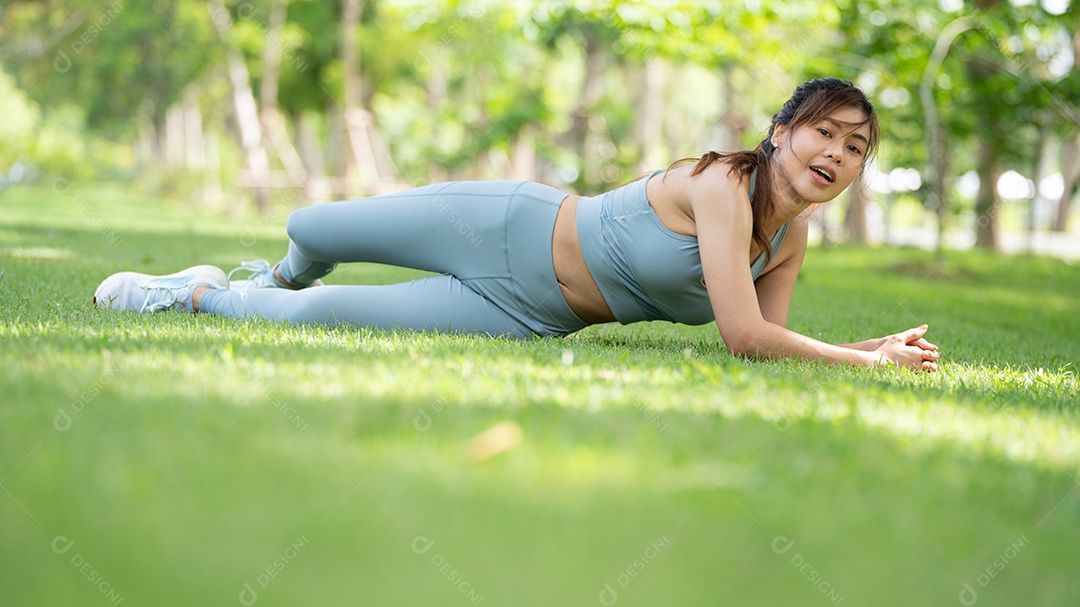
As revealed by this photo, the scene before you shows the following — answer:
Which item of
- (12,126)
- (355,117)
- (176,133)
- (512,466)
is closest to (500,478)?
(512,466)

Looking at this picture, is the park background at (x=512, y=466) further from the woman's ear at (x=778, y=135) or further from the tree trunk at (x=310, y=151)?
the tree trunk at (x=310, y=151)

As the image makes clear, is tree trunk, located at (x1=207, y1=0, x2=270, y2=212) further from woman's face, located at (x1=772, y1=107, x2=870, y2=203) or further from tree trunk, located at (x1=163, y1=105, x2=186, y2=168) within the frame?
woman's face, located at (x1=772, y1=107, x2=870, y2=203)

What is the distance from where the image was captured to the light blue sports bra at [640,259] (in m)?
3.93

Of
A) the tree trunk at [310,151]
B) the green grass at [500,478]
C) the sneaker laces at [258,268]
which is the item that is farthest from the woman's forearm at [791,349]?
the tree trunk at [310,151]

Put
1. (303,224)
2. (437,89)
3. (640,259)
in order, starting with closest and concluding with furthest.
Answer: (640,259)
(303,224)
(437,89)

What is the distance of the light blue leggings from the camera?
4.21 m

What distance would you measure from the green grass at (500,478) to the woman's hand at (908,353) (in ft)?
0.97

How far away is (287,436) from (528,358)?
140cm

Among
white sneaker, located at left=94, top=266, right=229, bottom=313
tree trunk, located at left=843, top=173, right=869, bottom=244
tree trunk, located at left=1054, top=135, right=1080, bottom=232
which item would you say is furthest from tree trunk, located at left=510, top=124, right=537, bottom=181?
white sneaker, located at left=94, top=266, right=229, bottom=313

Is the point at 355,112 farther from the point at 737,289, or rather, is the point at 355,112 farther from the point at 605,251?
the point at 737,289

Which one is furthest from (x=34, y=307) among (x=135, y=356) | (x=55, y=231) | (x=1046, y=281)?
(x=1046, y=281)

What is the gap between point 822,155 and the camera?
3.83 meters

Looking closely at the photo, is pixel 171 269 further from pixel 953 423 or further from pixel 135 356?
pixel 953 423

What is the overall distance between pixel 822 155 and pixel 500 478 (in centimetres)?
234
